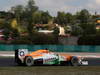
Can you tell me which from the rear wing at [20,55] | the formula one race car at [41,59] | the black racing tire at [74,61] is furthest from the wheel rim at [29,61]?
the black racing tire at [74,61]

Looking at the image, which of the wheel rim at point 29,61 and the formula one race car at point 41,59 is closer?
the wheel rim at point 29,61

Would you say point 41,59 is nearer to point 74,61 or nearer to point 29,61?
point 29,61

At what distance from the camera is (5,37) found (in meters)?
76.6

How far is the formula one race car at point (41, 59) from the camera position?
19.8m

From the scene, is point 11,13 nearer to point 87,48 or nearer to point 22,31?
point 22,31

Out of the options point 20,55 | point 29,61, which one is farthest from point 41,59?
point 20,55

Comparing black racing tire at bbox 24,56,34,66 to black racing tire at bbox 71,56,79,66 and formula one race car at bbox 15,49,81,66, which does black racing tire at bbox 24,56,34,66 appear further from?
black racing tire at bbox 71,56,79,66

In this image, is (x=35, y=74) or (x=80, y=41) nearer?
(x=35, y=74)

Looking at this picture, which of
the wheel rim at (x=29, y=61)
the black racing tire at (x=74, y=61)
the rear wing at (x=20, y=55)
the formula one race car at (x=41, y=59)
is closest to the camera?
the wheel rim at (x=29, y=61)

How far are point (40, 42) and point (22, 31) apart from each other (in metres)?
28.9

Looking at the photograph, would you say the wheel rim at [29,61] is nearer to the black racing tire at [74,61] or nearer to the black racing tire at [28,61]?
the black racing tire at [28,61]

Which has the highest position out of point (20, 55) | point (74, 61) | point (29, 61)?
point (20, 55)

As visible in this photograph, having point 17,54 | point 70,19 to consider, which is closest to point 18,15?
point 70,19

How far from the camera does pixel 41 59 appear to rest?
19875 millimetres
